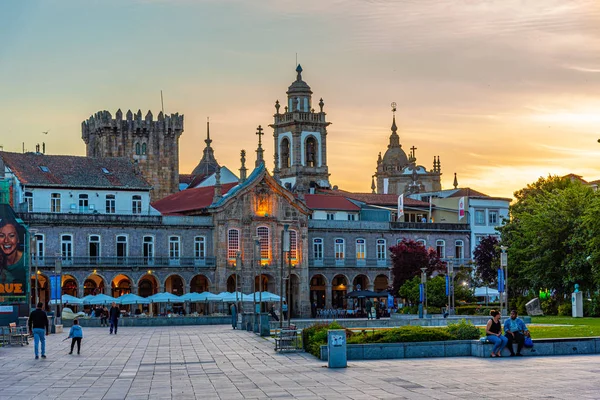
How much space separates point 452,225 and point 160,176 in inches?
1382

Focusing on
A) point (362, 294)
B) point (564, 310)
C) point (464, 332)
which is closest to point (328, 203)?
point (362, 294)

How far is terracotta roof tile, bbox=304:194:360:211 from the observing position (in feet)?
321

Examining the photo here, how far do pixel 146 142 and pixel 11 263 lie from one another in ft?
220

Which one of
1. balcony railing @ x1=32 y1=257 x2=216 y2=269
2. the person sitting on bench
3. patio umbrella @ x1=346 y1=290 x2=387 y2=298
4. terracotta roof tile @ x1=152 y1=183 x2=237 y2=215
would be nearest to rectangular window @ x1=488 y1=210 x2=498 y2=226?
patio umbrella @ x1=346 y1=290 x2=387 y2=298

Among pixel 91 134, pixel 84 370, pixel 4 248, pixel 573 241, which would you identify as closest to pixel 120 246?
pixel 4 248

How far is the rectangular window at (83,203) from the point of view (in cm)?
8256

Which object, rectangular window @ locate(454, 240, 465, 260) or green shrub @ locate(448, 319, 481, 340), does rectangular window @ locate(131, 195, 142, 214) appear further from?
green shrub @ locate(448, 319, 481, 340)

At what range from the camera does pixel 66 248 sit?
264 ft

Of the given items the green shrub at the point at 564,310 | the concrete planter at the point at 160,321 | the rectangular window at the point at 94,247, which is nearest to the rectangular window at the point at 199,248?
the rectangular window at the point at 94,247

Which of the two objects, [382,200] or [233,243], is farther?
[382,200]

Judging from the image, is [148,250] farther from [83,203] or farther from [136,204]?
[83,203]

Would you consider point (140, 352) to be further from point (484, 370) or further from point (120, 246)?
point (120, 246)

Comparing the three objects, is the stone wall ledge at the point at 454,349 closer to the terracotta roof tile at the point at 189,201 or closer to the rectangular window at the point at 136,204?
the rectangular window at the point at 136,204

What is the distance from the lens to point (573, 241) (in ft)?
211
